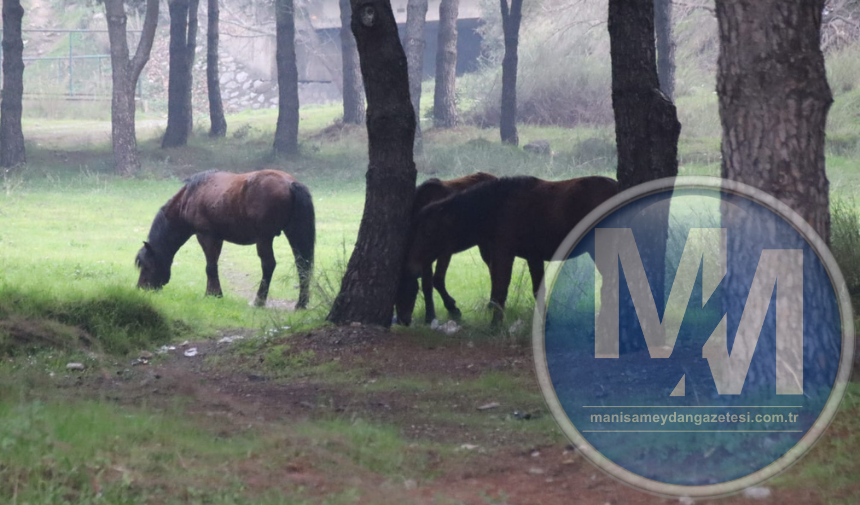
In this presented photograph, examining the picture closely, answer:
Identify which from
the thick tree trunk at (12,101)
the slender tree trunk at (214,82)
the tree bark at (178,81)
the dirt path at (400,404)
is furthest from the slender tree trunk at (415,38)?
the dirt path at (400,404)

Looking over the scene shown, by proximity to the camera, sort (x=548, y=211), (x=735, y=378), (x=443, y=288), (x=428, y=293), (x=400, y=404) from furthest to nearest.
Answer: (x=443, y=288), (x=428, y=293), (x=548, y=211), (x=400, y=404), (x=735, y=378)

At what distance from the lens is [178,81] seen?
2738 cm

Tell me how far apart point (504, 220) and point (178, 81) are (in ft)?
70.0

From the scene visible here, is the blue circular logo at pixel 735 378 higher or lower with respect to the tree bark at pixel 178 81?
lower

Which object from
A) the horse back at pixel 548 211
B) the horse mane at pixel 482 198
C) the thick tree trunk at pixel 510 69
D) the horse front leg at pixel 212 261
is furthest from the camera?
the thick tree trunk at pixel 510 69

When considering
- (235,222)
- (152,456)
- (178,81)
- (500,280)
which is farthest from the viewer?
(178,81)

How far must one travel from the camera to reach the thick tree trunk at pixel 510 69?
82.8 ft

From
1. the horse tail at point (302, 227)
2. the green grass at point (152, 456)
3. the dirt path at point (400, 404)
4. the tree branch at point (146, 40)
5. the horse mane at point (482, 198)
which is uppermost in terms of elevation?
the tree branch at point (146, 40)

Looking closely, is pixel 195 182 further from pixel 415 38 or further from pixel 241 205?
pixel 415 38

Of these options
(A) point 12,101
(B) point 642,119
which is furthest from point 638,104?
(A) point 12,101

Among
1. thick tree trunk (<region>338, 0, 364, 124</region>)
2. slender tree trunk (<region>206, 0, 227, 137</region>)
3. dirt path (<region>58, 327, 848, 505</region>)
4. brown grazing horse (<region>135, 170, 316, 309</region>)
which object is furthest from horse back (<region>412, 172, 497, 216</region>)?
slender tree trunk (<region>206, 0, 227, 137</region>)

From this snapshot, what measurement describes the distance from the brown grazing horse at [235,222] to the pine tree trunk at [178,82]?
16.3m

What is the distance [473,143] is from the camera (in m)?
26.0

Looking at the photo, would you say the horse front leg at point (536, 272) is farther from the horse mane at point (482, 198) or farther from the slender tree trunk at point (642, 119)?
the slender tree trunk at point (642, 119)
